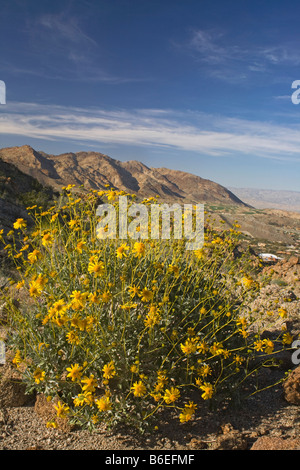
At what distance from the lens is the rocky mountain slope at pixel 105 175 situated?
7310 cm

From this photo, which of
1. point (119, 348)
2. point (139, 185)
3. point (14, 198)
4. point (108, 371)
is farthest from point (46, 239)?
→ point (139, 185)

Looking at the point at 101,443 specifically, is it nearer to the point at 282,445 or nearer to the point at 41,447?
the point at 41,447

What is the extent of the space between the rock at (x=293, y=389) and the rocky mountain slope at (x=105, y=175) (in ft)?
165

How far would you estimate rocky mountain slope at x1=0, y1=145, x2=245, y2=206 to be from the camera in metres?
73.1

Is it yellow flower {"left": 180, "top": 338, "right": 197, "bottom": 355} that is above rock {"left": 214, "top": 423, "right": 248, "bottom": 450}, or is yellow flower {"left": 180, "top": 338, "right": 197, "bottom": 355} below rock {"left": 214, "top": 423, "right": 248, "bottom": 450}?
above

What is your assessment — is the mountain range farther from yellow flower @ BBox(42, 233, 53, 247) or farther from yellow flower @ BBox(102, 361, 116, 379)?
yellow flower @ BBox(102, 361, 116, 379)

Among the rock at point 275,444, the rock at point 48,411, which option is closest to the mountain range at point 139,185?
the rock at point 48,411

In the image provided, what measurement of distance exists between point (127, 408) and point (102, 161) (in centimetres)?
11384

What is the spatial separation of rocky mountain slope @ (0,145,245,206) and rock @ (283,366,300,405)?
165 ft

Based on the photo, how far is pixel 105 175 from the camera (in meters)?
101

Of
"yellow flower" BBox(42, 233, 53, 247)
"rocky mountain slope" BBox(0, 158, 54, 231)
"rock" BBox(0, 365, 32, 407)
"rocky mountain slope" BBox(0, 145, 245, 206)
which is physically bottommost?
"rock" BBox(0, 365, 32, 407)

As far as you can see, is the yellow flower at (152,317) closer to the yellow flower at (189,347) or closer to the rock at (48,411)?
the yellow flower at (189,347)

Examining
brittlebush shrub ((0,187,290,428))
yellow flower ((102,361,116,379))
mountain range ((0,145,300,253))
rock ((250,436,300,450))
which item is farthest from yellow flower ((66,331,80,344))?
mountain range ((0,145,300,253))
